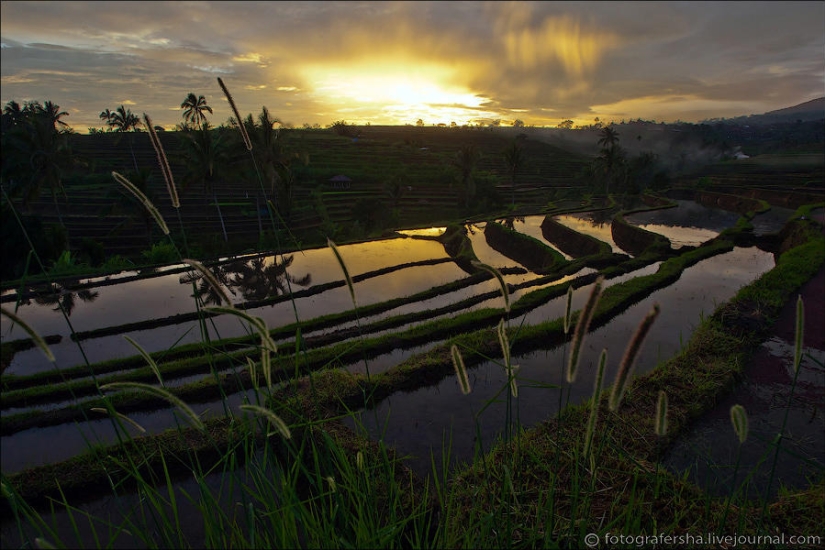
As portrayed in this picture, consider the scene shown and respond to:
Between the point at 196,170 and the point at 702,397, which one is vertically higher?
the point at 196,170

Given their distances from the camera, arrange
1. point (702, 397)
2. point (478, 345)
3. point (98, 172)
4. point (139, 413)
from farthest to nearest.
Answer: point (98, 172) < point (478, 345) < point (139, 413) < point (702, 397)

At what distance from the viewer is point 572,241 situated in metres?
30.4

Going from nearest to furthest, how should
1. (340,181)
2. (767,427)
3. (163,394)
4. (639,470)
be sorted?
(163,394) < (639,470) < (767,427) < (340,181)

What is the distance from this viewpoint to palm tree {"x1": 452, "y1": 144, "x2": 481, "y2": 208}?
4475cm

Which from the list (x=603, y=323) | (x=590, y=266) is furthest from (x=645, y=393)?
(x=590, y=266)

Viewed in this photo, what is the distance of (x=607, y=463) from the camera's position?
24.1 feet

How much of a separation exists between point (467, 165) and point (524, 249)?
20.3 metres

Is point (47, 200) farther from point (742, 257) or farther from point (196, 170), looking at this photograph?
point (742, 257)

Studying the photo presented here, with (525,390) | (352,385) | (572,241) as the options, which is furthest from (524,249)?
(352,385)

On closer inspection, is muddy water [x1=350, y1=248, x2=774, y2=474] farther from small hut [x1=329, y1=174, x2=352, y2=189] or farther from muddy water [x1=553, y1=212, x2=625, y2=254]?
small hut [x1=329, y1=174, x2=352, y2=189]

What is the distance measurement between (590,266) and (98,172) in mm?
65418

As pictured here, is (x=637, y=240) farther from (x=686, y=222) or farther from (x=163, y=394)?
(x=163, y=394)

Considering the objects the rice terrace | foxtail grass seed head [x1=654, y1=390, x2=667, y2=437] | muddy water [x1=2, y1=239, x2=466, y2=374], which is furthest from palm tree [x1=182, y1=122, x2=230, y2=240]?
foxtail grass seed head [x1=654, y1=390, x2=667, y2=437]

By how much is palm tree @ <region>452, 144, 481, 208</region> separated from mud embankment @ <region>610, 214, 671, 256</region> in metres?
16.7
